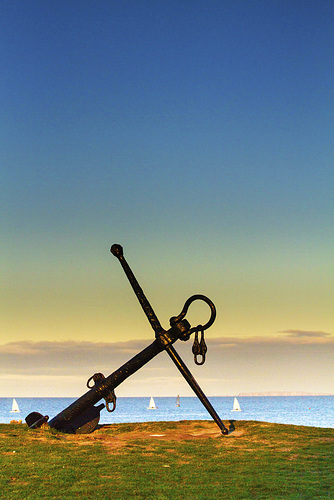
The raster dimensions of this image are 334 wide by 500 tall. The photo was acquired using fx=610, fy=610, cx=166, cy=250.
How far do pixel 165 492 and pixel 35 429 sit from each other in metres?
4.76

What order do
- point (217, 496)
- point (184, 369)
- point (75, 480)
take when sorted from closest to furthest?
point (217, 496) < point (75, 480) < point (184, 369)

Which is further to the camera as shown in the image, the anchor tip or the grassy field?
the anchor tip

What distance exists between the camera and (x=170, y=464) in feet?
35.6

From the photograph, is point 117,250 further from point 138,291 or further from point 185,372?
point 185,372

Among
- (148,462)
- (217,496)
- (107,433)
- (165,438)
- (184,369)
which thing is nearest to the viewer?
(217,496)

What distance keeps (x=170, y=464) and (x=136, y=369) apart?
232cm

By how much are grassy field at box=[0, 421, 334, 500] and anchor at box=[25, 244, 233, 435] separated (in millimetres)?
359

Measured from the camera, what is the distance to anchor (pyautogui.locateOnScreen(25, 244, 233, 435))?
12234 mm

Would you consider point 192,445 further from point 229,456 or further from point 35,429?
point 35,429

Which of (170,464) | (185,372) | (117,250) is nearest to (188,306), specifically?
(185,372)

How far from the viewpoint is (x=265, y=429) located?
45.6ft

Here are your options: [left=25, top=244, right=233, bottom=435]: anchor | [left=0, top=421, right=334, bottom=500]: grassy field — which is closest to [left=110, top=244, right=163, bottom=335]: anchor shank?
[left=25, top=244, right=233, bottom=435]: anchor

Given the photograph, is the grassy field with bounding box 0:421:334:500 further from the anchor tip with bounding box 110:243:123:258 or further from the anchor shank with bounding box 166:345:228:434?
the anchor tip with bounding box 110:243:123:258

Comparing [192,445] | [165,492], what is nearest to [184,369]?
[192,445]
